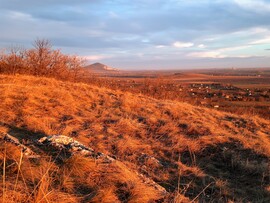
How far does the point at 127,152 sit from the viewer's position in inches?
215

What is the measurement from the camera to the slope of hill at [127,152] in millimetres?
3240

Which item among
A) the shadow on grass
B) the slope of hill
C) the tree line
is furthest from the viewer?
the tree line

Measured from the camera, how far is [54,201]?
2.82 metres

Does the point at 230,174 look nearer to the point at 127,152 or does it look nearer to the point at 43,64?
the point at 127,152

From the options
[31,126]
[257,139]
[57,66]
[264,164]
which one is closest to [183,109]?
[257,139]

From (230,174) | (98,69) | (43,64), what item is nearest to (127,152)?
(230,174)

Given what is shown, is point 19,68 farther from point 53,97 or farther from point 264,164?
point 264,164

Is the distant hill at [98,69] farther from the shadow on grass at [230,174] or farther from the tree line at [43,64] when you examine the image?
the shadow on grass at [230,174]

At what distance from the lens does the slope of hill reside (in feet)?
10.6

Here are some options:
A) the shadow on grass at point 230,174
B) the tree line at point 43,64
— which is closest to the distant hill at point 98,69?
the tree line at point 43,64

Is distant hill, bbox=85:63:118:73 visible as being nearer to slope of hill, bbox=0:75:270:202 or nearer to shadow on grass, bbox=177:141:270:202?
slope of hill, bbox=0:75:270:202

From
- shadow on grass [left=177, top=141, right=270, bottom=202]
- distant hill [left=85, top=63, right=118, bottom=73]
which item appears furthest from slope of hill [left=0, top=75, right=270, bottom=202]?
distant hill [left=85, top=63, right=118, bottom=73]

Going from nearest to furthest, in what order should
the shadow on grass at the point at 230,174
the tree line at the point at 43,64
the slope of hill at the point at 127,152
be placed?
1. the slope of hill at the point at 127,152
2. the shadow on grass at the point at 230,174
3. the tree line at the point at 43,64

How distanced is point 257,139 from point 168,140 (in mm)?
3030
